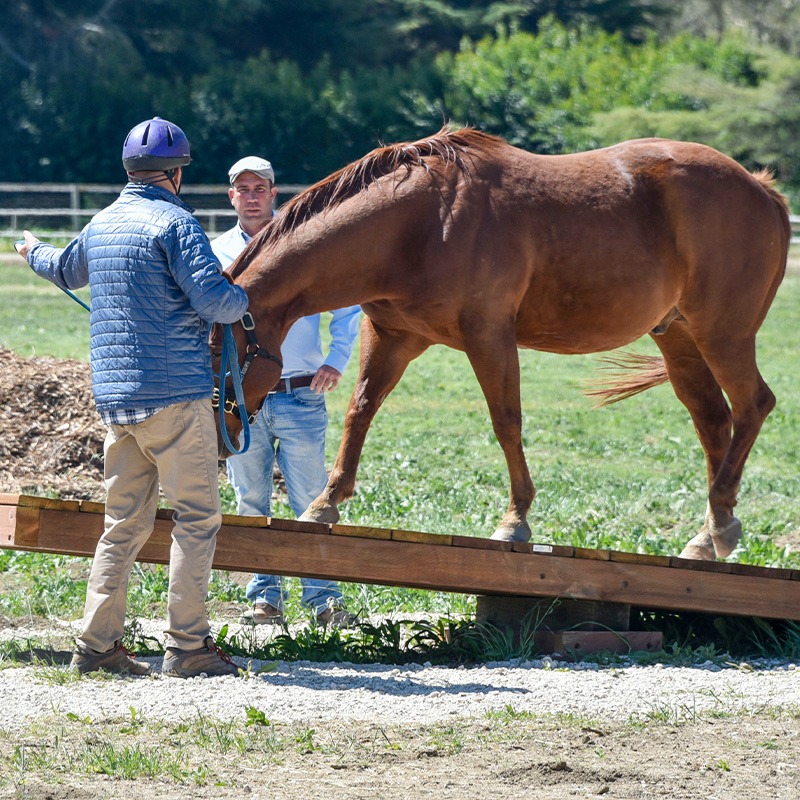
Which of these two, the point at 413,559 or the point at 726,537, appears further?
the point at 726,537

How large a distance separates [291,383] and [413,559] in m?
1.39

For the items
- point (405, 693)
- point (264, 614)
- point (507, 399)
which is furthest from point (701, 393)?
point (405, 693)

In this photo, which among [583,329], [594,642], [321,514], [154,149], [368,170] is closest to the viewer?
[154,149]

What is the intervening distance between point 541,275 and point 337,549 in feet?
5.07

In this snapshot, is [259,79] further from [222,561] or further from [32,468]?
[222,561]

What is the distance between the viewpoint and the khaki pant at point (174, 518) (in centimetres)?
495

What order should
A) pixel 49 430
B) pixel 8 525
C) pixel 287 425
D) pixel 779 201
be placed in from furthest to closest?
pixel 49 430 → pixel 779 201 → pixel 287 425 → pixel 8 525

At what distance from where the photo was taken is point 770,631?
20.2ft

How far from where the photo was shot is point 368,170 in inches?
224

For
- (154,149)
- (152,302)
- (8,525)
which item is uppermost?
(154,149)

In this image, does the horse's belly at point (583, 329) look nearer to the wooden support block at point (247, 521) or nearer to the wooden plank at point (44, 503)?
the wooden support block at point (247, 521)

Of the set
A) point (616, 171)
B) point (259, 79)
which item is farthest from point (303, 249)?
point (259, 79)

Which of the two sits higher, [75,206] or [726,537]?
[75,206]

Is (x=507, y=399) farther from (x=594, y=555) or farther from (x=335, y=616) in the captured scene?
(x=335, y=616)
